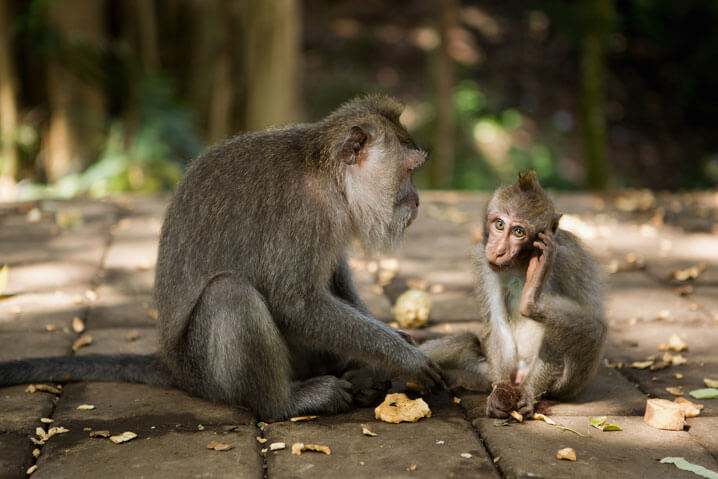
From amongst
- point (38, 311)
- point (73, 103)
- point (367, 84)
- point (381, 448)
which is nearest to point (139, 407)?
point (381, 448)

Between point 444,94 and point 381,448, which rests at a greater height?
point 444,94

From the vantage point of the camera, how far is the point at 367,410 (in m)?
3.97

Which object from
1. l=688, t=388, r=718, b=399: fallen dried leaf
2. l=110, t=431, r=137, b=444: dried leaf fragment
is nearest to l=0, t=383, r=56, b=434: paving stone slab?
l=110, t=431, r=137, b=444: dried leaf fragment

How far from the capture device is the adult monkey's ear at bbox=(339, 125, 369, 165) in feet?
13.1

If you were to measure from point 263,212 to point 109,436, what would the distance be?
3.87 ft

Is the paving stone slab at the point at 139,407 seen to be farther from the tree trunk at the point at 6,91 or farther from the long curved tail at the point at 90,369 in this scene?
the tree trunk at the point at 6,91

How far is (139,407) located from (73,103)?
307 inches

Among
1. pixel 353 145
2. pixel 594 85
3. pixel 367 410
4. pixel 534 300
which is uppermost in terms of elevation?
pixel 594 85

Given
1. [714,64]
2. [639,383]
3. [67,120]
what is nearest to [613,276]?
[639,383]

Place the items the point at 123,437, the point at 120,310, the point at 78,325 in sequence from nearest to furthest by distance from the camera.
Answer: the point at 123,437 < the point at 78,325 < the point at 120,310

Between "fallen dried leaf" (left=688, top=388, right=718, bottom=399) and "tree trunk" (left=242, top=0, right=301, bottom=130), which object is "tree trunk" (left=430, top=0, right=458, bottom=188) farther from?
"fallen dried leaf" (left=688, top=388, right=718, bottom=399)

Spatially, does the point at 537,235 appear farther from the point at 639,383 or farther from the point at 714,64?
the point at 714,64

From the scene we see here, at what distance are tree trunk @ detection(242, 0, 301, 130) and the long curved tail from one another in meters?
6.92

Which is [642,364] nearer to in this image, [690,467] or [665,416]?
[665,416]
